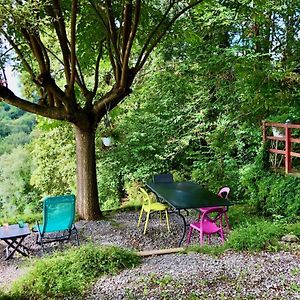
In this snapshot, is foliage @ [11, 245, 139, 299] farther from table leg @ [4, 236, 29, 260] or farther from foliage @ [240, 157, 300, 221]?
foliage @ [240, 157, 300, 221]

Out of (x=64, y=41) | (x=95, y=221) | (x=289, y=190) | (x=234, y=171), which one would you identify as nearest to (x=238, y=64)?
(x=234, y=171)

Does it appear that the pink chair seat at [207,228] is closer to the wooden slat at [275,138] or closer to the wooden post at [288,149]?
the wooden post at [288,149]

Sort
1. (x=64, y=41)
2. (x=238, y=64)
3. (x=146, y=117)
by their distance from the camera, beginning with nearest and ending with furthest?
1. (x=64, y=41)
2. (x=238, y=64)
3. (x=146, y=117)

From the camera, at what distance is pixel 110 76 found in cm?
1176

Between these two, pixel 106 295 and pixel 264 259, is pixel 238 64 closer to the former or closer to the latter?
pixel 264 259

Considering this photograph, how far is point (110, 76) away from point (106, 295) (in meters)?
9.24

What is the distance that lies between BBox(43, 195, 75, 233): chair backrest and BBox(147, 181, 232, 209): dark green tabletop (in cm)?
149

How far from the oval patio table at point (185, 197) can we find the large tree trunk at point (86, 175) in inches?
49.8

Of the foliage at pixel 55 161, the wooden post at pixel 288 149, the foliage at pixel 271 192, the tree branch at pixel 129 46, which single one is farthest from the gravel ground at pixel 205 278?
the foliage at pixel 55 161

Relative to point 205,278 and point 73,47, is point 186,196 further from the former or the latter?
point 73,47

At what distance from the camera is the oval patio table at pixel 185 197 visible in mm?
5496

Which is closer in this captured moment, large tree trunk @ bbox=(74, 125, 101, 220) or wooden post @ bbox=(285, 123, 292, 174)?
wooden post @ bbox=(285, 123, 292, 174)

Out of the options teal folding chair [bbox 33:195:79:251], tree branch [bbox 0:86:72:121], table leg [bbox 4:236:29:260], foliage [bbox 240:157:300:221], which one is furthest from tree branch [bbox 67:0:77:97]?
foliage [bbox 240:157:300:221]

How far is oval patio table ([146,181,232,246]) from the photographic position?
5496 millimetres
